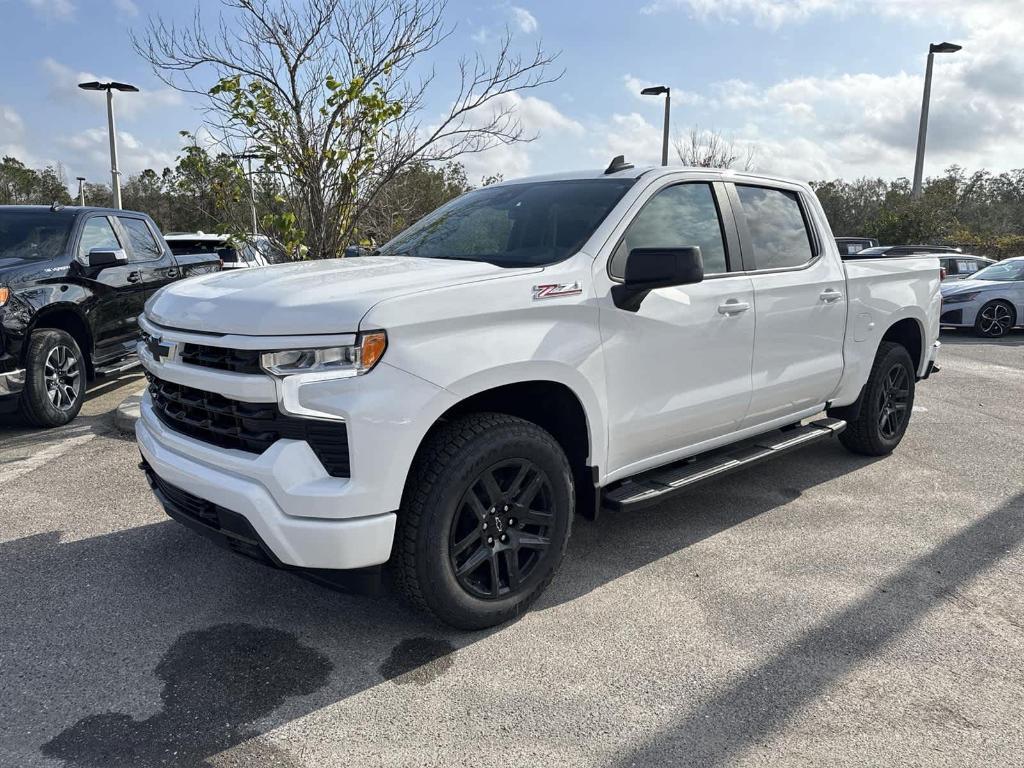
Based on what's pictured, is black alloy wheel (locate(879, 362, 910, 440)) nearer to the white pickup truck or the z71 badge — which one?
the white pickup truck

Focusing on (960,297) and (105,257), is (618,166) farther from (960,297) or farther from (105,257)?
(960,297)

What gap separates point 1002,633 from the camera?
317 centimetres

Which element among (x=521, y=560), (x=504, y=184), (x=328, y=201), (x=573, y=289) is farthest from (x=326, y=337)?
(x=328, y=201)

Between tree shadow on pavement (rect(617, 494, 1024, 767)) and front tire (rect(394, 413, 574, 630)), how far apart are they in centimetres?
86

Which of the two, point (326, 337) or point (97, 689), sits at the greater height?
point (326, 337)

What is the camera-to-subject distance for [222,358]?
2.84 m

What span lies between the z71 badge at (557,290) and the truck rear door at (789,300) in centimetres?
131

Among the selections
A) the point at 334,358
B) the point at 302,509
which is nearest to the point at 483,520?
the point at 302,509

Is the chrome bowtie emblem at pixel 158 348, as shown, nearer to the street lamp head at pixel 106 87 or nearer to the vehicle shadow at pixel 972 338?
the vehicle shadow at pixel 972 338

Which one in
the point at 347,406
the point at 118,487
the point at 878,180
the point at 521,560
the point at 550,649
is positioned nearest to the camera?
the point at 347,406

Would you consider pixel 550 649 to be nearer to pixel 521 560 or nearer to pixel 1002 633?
pixel 521 560

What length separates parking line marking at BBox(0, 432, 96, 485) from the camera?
5.16m

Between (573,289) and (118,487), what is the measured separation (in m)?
3.39

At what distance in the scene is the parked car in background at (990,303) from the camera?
13.6 m
